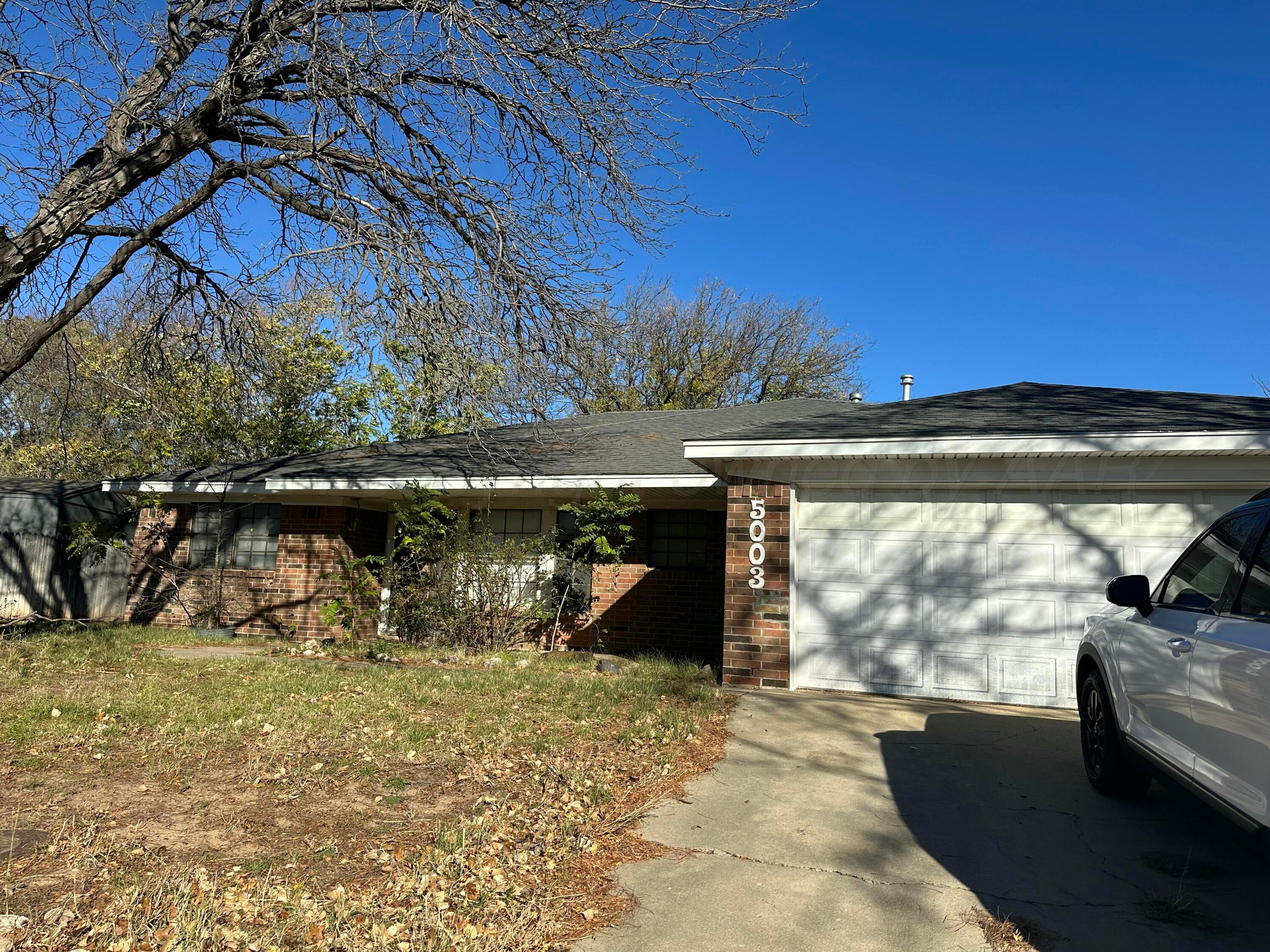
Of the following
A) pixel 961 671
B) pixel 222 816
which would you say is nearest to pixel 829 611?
pixel 961 671

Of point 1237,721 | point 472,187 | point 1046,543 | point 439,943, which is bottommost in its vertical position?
point 439,943

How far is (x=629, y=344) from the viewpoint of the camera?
1059cm

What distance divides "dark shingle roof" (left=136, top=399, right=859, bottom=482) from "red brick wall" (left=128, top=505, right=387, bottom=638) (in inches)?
36.9

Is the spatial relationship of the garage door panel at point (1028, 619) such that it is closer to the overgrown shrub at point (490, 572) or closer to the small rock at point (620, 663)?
the small rock at point (620, 663)

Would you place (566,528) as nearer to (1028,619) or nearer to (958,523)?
(958,523)

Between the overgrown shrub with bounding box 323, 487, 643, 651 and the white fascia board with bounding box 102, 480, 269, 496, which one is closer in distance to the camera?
the overgrown shrub with bounding box 323, 487, 643, 651

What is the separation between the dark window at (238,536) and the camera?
14.2 metres

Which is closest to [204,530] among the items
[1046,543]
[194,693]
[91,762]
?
[194,693]

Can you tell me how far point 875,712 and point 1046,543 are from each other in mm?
2522

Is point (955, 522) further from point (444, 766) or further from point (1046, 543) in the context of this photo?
point (444, 766)

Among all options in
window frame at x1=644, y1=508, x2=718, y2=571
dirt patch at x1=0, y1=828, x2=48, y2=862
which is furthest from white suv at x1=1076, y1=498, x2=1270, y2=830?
window frame at x1=644, y1=508, x2=718, y2=571

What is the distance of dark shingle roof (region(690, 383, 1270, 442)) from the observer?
8.02m

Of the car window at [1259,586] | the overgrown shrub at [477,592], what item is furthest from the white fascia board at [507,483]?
the car window at [1259,586]

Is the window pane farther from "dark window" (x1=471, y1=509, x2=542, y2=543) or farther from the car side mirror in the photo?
the car side mirror
